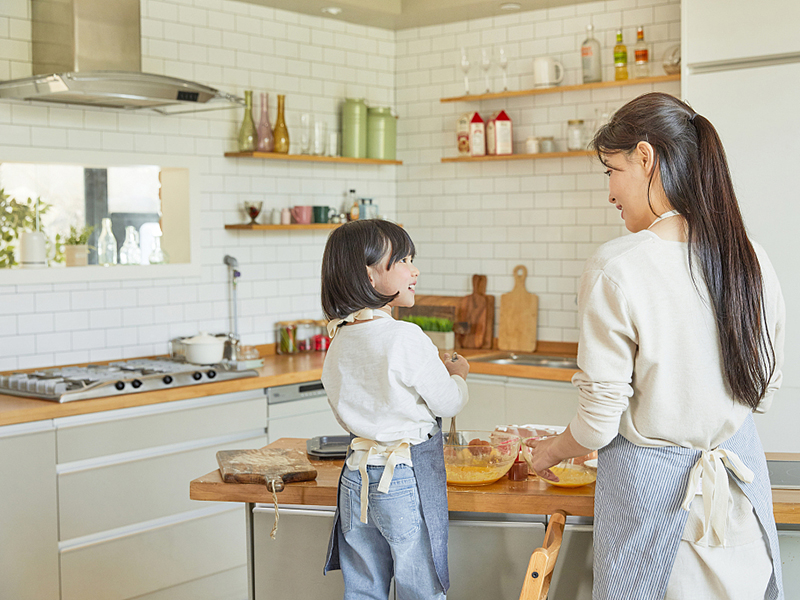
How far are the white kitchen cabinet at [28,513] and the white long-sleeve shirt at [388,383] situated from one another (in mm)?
1868

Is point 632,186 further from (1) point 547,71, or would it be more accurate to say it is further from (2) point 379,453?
(1) point 547,71

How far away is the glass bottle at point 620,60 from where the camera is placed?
4.42 metres

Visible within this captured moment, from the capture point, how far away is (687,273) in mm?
1523

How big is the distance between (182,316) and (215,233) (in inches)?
19.8

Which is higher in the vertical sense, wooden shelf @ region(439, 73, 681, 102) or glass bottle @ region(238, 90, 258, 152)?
wooden shelf @ region(439, 73, 681, 102)

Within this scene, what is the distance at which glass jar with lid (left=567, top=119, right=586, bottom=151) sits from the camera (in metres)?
4.60

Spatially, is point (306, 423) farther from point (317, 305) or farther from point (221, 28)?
point (221, 28)

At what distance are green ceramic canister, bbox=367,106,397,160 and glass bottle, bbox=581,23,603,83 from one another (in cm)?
127

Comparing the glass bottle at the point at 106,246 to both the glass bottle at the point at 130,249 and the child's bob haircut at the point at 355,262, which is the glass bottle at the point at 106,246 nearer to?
the glass bottle at the point at 130,249

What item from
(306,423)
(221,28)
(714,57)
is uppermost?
(221,28)

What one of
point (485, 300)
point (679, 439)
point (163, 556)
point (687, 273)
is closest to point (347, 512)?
point (679, 439)

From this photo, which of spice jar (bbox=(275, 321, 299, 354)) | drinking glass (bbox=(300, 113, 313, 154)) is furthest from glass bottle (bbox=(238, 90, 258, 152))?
spice jar (bbox=(275, 321, 299, 354))

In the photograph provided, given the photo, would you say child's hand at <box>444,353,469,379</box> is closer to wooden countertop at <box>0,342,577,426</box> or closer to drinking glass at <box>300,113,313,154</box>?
wooden countertop at <box>0,342,577,426</box>

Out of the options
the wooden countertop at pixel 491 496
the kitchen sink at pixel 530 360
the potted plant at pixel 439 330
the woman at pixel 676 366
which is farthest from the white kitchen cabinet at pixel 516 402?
the woman at pixel 676 366
